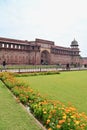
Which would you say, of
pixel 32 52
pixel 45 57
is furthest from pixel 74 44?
pixel 32 52

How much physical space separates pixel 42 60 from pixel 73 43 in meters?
15.9

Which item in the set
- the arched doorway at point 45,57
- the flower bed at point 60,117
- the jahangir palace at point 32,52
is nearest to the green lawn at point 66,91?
the flower bed at point 60,117

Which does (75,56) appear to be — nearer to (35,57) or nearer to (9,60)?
(35,57)

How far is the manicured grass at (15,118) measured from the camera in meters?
5.40

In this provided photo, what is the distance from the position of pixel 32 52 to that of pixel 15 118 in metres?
45.8

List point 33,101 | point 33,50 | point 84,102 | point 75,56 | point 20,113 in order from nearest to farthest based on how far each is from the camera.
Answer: point 20,113 < point 33,101 < point 84,102 < point 33,50 < point 75,56

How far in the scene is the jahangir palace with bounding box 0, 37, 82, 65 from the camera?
4616cm

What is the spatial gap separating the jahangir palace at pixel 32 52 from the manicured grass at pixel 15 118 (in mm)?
37880

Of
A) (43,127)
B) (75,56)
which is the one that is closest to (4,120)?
(43,127)

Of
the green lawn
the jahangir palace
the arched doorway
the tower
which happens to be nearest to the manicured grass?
the green lawn

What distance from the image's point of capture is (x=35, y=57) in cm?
5191

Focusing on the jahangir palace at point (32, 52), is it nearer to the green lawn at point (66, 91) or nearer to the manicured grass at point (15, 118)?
the green lawn at point (66, 91)

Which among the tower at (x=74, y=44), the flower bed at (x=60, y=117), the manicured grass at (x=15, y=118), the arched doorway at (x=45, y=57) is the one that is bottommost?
the manicured grass at (x=15, y=118)

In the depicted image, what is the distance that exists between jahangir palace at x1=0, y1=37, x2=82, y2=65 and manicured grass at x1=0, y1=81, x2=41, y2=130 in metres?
37.9
